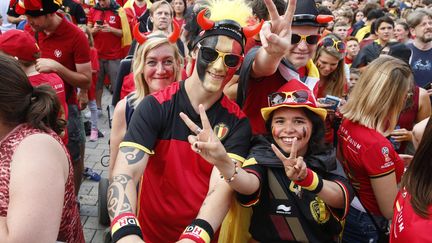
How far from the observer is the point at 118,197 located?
1967 mm

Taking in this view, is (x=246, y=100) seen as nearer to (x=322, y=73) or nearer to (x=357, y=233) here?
(x=357, y=233)

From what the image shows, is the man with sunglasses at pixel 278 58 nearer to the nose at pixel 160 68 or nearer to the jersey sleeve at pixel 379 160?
the jersey sleeve at pixel 379 160

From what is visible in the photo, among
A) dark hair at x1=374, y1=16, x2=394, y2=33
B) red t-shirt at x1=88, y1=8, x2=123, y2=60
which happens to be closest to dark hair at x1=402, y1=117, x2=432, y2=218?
dark hair at x1=374, y1=16, x2=394, y2=33

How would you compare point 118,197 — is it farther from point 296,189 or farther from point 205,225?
point 296,189

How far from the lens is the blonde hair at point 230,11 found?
7.40 feet

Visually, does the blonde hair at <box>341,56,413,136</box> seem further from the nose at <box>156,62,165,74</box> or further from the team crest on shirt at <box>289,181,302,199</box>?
the nose at <box>156,62,165,74</box>

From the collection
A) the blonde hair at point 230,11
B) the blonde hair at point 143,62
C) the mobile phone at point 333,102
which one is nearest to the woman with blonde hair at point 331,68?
the mobile phone at point 333,102

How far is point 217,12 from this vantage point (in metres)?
2.27

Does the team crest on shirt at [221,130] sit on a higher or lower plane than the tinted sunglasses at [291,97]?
lower

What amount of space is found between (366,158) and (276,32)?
37.2 inches

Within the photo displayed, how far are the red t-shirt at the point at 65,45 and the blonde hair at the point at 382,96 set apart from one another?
2.63 m

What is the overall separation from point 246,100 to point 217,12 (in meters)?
0.75

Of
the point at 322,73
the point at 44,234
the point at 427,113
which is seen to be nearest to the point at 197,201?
the point at 44,234

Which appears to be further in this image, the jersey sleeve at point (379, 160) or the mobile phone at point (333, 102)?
the mobile phone at point (333, 102)
